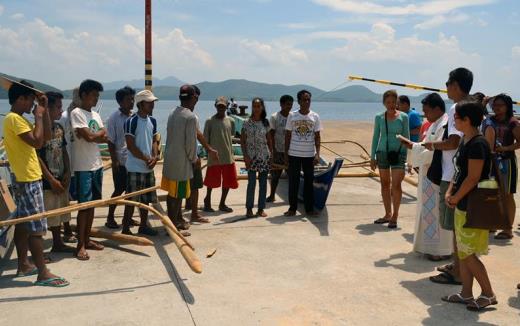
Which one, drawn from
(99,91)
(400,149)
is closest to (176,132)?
(99,91)

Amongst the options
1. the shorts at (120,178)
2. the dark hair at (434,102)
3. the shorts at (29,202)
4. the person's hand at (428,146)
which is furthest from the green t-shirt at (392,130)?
the shorts at (29,202)

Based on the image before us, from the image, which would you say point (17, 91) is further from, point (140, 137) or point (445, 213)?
point (445, 213)

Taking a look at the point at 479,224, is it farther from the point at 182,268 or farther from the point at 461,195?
the point at 182,268

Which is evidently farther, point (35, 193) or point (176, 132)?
point (176, 132)

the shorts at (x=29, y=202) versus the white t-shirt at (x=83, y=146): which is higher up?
the white t-shirt at (x=83, y=146)

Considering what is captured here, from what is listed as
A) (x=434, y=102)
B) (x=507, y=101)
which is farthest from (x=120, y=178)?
(x=507, y=101)

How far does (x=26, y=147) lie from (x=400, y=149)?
4.49m

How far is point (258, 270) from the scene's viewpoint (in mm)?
4891

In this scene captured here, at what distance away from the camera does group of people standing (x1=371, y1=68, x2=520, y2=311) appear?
151 inches

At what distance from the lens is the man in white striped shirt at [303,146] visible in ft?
22.7

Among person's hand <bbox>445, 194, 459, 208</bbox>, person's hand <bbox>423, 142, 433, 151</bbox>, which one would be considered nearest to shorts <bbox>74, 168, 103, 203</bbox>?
person's hand <bbox>423, 142, 433, 151</bbox>

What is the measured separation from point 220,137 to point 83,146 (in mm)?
2262

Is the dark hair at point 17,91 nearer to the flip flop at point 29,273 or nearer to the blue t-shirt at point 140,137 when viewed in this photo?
the blue t-shirt at point 140,137

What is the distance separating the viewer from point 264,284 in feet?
14.8
